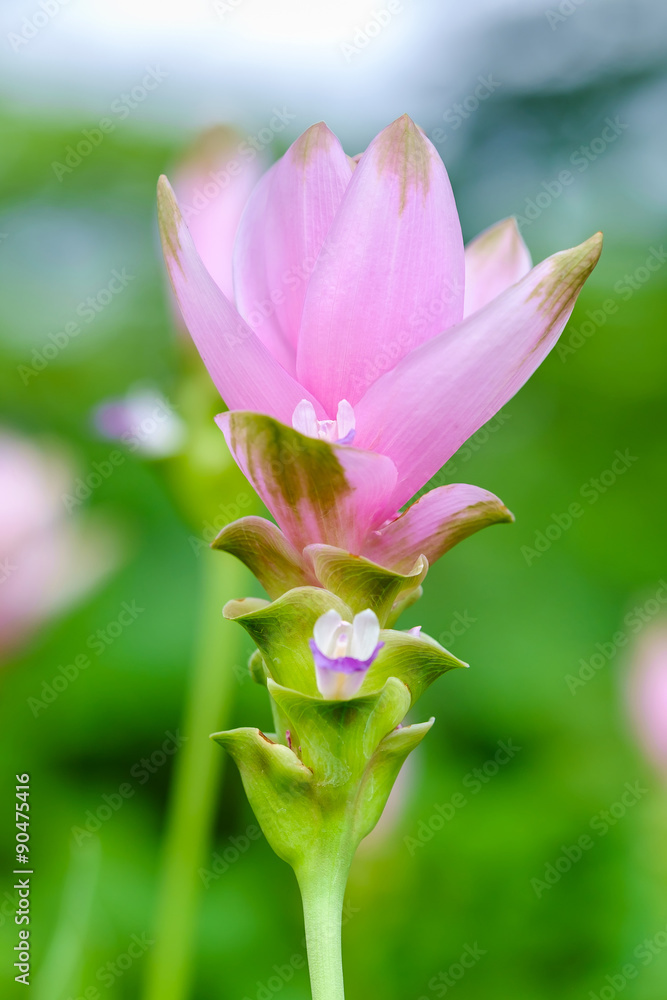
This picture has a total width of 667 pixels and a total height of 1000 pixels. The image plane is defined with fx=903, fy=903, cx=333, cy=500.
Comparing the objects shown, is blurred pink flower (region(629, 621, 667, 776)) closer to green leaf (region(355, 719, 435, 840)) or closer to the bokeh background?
the bokeh background

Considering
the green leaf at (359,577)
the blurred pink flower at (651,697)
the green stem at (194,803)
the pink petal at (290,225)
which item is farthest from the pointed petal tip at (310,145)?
the blurred pink flower at (651,697)

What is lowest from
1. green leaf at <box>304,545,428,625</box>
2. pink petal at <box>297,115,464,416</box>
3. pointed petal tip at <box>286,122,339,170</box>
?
green leaf at <box>304,545,428,625</box>

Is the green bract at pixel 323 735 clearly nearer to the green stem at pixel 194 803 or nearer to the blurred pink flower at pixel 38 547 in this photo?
the green stem at pixel 194 803

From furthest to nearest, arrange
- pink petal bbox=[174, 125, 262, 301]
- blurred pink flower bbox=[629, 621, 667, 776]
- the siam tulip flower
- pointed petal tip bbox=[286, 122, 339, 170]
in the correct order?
blurred pink flower bbox=[629, 621, 667, 776]
pink petal bbox=[174, 125, 262, 301]
pointed petal tip bbox=[286, 122, 339, 170]
the siam tulip flower

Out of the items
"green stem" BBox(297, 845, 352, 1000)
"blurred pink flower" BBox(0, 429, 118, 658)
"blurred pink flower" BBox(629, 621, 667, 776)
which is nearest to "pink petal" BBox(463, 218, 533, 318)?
"green stem" BBox(297, 845, 352, 1000)

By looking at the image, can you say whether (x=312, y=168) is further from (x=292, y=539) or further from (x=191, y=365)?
(x=191, y=365)

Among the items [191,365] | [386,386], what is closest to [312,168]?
[386,386]
